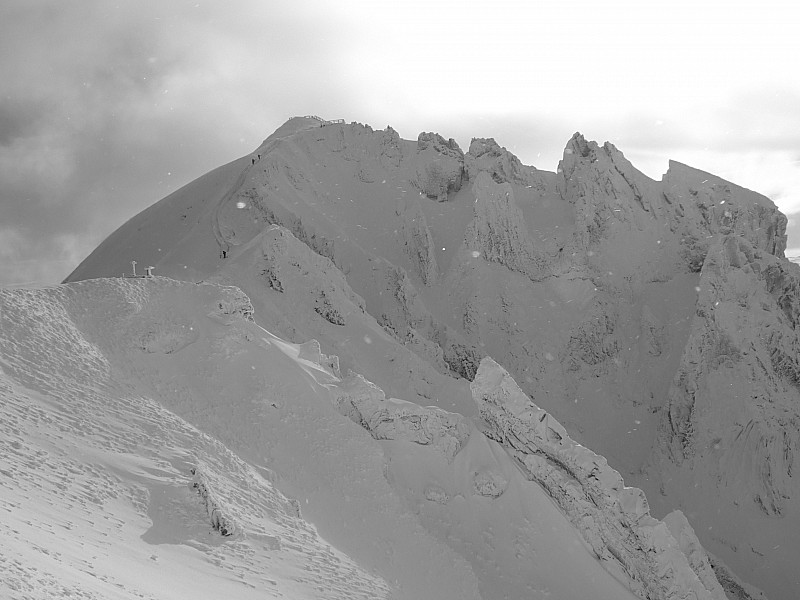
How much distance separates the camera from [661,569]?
22344 millimetres

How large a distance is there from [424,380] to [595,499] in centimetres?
1719

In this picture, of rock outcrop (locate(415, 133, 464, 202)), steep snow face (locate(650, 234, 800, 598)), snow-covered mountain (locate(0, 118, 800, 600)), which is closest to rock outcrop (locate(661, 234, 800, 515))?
steep snow face (locate(650, 234, 800, 598))

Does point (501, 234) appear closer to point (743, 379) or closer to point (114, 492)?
point (743, 379)

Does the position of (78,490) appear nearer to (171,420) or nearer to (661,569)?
Result: (171,420)

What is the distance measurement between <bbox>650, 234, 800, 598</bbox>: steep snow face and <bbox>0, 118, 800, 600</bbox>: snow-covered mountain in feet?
0.63

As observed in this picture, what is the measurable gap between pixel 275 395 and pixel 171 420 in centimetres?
392

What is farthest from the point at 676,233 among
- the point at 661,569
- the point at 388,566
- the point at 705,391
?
the point at 388,566

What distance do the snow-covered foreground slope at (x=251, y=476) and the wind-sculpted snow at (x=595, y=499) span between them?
0.08 metres

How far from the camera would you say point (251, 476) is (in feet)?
62.1

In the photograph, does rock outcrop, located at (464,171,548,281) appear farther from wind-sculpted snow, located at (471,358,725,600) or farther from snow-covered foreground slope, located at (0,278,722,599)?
wind-sculpted snow, located at (471,358,725,600)

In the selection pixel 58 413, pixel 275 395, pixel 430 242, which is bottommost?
pixel 58 413

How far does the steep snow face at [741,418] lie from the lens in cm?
5347

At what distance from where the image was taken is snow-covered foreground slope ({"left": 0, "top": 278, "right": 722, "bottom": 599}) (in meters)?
14.0

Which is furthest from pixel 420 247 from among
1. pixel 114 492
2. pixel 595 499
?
pixel 114 492
